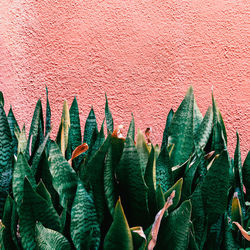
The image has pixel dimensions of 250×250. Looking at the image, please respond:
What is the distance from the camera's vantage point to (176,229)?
1.72ft

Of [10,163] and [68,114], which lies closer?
[10,163]

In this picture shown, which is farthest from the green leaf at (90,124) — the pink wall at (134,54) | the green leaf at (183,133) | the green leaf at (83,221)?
the pink wall at (134,54)

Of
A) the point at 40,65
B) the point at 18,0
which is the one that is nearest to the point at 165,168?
the point at 40,65

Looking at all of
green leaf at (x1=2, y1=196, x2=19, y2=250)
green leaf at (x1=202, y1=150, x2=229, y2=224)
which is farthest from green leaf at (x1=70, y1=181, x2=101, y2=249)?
green leaf at (x1=202, y1=150, x2=229, y2=224)

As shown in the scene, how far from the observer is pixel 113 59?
1742 mm

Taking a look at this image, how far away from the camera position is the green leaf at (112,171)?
579 millimetres

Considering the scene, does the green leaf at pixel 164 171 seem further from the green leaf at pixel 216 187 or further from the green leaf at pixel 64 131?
the green leaf at pixel 64 131

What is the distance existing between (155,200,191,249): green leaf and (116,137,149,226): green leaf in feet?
0.16

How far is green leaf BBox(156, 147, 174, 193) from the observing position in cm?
65

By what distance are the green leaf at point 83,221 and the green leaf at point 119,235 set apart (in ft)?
0.14

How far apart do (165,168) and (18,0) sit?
1518 millimetres

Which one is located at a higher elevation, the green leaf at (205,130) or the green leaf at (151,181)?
the green leaf at (205,130)

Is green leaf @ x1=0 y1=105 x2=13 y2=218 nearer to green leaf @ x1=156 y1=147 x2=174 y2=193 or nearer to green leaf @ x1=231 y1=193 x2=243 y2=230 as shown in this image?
green leaf @ x1=156 y1=147 x2=174 y2=193

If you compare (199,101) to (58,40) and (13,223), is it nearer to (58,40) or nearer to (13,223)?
(58,40)
